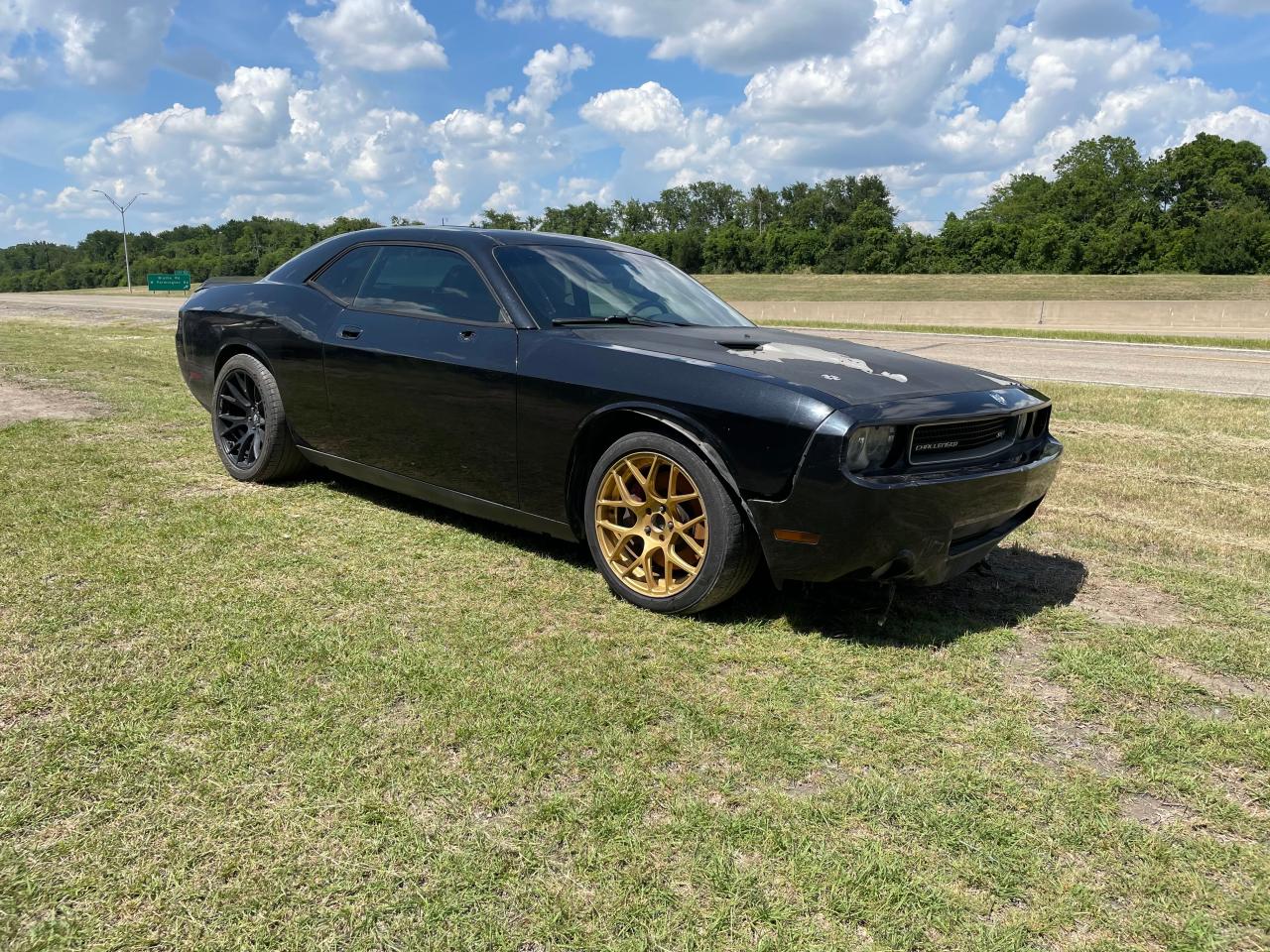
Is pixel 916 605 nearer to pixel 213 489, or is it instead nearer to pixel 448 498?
pixel 448 498

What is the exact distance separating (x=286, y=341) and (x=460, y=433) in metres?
1.48

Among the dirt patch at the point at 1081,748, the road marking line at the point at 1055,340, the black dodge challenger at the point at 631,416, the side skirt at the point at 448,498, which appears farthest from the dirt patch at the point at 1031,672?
the road marking line at the point at 1055,340

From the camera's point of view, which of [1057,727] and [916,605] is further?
[916,605]

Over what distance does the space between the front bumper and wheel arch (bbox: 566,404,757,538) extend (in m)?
0.18

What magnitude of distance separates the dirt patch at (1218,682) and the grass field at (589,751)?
2cm

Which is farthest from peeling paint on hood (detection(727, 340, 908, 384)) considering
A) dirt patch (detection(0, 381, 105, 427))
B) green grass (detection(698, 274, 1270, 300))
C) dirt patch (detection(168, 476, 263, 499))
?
green grass (detection(698, 274, 1270, 300))

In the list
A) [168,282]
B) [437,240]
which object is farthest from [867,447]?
[168,282]

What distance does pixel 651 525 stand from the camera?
136 inches

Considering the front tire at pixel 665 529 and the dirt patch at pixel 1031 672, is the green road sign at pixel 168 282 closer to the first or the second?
the front tire at pixel 665 529

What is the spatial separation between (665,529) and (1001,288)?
39.3 meters

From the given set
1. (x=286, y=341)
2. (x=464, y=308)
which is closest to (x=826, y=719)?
(x=464, y=308)

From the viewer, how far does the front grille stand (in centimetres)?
311

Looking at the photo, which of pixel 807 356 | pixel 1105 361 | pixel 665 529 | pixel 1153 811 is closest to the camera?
pixel 1153 811

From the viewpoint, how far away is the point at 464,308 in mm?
4078
